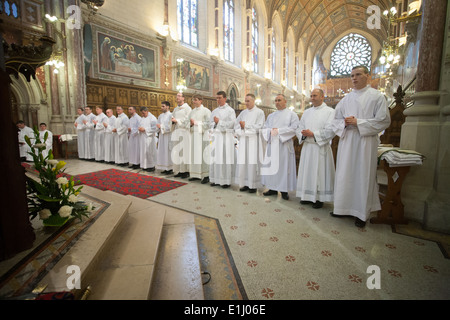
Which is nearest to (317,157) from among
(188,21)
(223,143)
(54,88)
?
(223,143)

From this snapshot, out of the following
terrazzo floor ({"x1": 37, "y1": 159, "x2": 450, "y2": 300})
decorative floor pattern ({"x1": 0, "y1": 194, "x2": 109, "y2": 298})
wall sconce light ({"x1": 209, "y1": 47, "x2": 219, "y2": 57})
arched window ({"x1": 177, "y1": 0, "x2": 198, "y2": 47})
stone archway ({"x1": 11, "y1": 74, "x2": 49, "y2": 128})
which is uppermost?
arched window ({"x1": 177, "y1": 0, "x2": 198, "y2": 47})

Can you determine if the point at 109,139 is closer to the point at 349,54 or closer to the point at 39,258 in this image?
the point at 39,258

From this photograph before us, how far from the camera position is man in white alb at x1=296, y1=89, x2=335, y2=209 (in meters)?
3.75

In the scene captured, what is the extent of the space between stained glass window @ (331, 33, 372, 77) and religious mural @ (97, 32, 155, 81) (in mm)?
30617

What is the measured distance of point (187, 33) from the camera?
13641mm

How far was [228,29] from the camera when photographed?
54.3 feet

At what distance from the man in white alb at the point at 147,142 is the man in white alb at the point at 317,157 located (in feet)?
14.8

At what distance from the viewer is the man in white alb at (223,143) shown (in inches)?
200

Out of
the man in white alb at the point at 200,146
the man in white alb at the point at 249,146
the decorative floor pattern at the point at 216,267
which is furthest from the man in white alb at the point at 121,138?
the decorative floor pattern at the point at 216,267

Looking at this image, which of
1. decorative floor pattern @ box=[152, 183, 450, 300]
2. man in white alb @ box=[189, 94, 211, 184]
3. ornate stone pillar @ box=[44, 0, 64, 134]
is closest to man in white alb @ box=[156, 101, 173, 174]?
man in white alb @ box=[189, 94, 211, 184]

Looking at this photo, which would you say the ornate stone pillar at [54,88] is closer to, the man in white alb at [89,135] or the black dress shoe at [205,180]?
the man in white alb at [89,135]

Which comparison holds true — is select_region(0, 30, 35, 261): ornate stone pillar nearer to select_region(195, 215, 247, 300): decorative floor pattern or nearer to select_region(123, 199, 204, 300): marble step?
select_region(123, 199, 204, 300): marble step

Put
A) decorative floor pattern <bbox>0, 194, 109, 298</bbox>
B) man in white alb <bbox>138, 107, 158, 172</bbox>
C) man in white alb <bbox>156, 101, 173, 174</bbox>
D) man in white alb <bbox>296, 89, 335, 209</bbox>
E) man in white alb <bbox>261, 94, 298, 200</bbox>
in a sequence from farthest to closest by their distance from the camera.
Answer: man in white alb <bbox>138, 107, 158, 172</bbox> < man in white alb <bbox>156, 101, 173, 174</bbox> < man in white alb <bbox>261, 94, 298, 200</bbox> < man in white alb <bbox>296, 89, 335, 209</bbox> < decorative floor pattern <bbox>0, 194, 109, 298</bbox>
